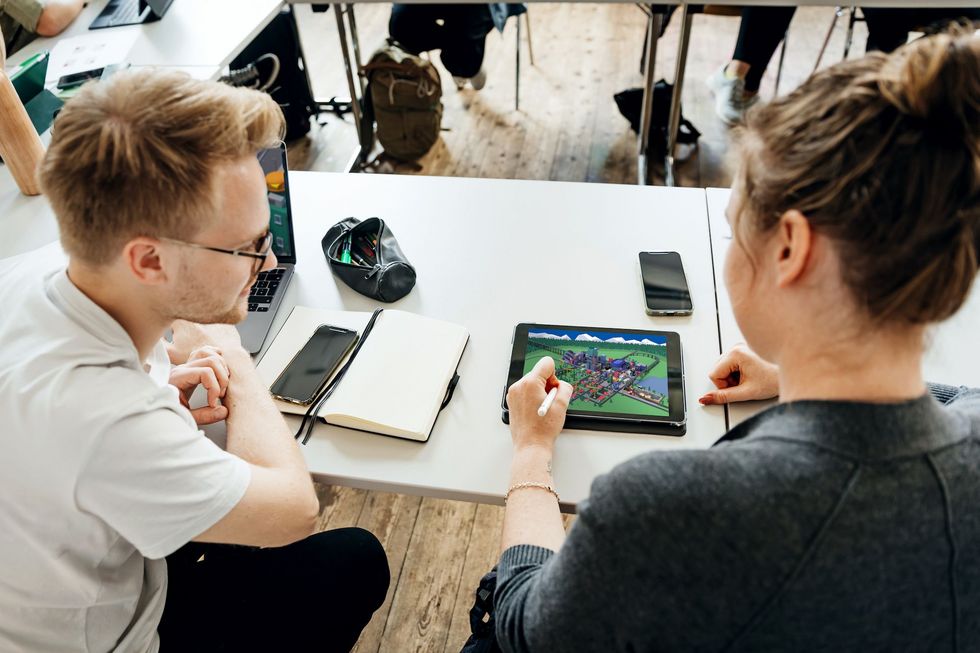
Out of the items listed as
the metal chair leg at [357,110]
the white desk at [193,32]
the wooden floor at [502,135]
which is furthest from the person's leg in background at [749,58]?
the white desk at [193,32]

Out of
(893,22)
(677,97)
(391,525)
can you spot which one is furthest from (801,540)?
(893,22)

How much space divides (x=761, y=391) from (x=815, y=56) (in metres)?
3.35

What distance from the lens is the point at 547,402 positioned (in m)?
1.13

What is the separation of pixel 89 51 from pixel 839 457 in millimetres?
2427

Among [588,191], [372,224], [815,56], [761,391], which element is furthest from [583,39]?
[761,391]

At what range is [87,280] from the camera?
3.19 feet

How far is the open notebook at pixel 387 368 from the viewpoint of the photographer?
117 cm

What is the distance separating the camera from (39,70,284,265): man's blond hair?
0.90m

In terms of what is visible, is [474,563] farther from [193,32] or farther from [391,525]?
[193,32]

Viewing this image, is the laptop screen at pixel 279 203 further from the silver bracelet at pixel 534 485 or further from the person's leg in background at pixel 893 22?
the person's leg in background at pixel 893 22

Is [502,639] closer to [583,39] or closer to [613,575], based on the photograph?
[613,575]

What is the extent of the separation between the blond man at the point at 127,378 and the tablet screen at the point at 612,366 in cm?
44

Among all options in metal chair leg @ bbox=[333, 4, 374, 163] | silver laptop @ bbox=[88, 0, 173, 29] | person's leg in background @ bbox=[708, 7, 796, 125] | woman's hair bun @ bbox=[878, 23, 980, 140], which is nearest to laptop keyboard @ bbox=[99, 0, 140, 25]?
silver laptop @ bbox=[88, 0, 173, 29]

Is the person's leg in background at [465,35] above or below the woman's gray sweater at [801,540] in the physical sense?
below
